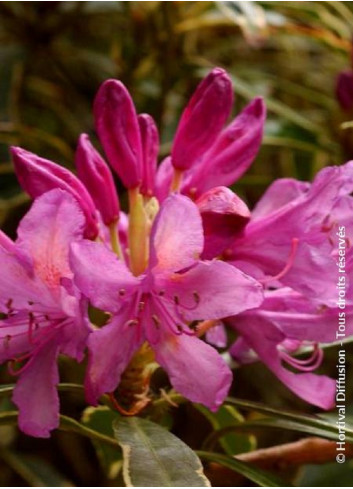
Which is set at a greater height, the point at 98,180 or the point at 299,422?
the point at 98,180

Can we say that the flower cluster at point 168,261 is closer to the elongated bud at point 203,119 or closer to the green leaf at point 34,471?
the elongated bud at point 203,119

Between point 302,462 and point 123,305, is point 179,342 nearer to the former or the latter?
point 123,305

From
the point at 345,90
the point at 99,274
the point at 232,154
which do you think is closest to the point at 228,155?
the point at 232,154

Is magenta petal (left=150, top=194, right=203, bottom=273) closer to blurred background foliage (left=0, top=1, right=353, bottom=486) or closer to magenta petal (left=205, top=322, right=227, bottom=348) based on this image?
magenta petal (left=205, top=322, right=227, bottom=348)

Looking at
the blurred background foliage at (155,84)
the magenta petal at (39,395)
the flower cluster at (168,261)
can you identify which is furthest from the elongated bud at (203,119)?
the blurred background foliage at (155,84)

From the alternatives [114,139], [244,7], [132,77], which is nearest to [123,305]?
[114,139]

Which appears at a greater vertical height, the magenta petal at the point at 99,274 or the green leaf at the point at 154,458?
the magenta petal at the point at 99,274

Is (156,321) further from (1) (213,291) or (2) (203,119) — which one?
(2) (203,119)
